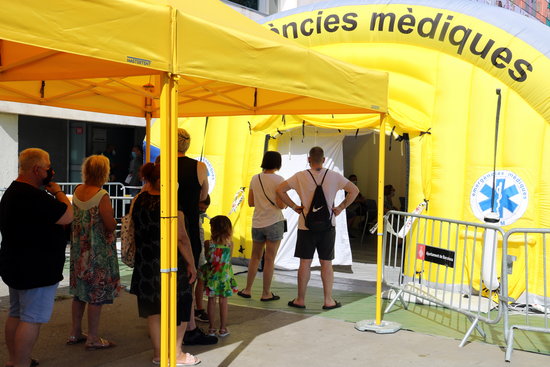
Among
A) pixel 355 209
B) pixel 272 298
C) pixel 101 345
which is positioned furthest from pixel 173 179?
pixel 355 209

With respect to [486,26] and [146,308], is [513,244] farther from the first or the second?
[146,308]

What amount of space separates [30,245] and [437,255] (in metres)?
3.93

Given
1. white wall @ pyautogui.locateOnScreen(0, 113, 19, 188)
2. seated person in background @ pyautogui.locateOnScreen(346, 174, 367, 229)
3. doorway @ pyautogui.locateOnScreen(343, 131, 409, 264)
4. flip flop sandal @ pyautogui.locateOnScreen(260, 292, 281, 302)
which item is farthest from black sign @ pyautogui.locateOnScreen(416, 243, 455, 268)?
white wall @ pyautogui.locateOnScreen(0, 113, 19, 188)

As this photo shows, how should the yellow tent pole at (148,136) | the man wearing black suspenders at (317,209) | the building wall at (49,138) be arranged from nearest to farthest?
1. the man wearing black suspenders at (317,209)
2. the yellow tent pole at (148,136)
3. the building wall at (49,138)

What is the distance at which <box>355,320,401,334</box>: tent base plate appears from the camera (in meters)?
5.89

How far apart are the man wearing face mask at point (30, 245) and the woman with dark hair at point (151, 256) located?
0.53 meters

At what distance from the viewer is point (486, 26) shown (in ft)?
24.9

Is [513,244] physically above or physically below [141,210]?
below

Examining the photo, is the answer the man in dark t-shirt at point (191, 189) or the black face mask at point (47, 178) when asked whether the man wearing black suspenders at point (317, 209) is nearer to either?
the man in dark t-shirt at point (191, 189)

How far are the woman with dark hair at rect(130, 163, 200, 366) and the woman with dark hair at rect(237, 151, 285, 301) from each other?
8.04 feet

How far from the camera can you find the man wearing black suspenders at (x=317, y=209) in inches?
261

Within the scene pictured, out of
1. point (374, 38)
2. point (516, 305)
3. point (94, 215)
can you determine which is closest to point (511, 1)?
point (374, 38)

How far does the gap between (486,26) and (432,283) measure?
3254 mm

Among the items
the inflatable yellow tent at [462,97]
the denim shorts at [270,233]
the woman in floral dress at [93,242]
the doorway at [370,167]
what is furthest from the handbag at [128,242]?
the doorway at [370,167]
